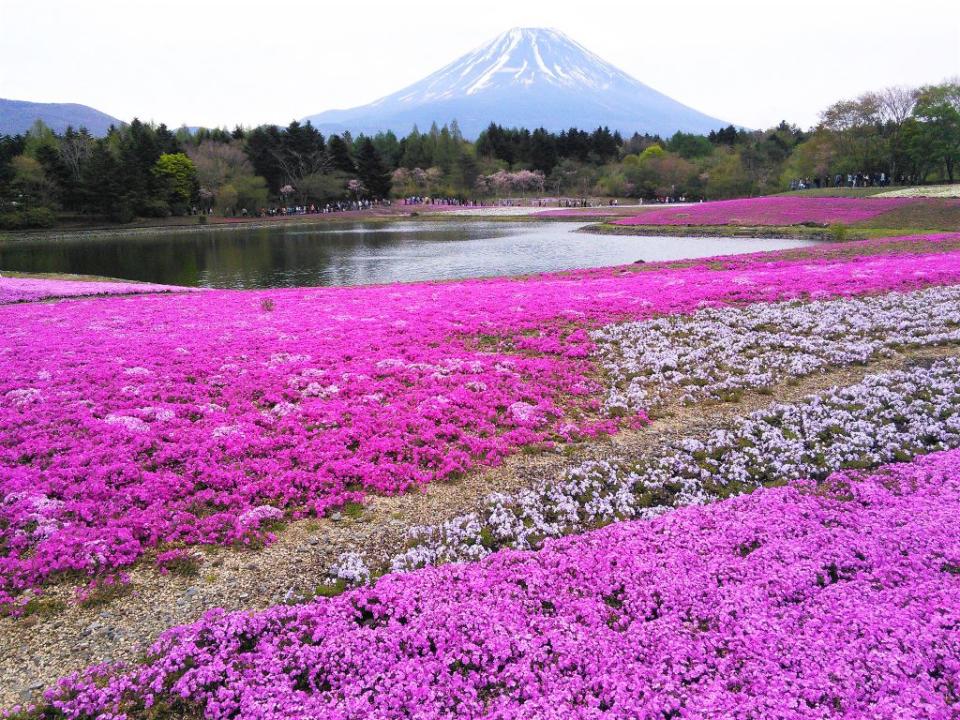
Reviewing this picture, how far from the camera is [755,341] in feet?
59.6

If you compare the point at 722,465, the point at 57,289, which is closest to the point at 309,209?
the point at 57,289

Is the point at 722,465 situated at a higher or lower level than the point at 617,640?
higher

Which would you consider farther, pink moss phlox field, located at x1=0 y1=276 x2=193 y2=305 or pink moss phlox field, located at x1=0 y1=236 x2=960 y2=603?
pink moss phlox field, located at x1=0 y1=276 x2=193 y2=305

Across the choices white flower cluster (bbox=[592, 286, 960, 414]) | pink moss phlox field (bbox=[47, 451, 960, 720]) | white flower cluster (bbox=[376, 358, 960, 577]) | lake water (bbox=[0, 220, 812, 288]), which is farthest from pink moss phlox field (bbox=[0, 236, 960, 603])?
lake water (bbox=[0, 220, 812, 288])

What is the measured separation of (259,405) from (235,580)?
6.38 meters

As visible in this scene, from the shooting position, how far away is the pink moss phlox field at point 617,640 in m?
5.30

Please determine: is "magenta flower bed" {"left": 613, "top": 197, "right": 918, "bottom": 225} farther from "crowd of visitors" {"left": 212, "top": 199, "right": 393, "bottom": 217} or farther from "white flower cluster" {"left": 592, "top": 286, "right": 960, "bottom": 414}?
"crowd of visitors" {"left": 212, "top": 199, "right": 393, "bottom": 217}

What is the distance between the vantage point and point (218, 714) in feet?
18.3

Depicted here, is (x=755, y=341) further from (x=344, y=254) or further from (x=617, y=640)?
(x=344, y=254)

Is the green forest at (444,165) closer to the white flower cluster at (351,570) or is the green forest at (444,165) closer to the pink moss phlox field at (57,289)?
the pink moss phlox field at (57,289)

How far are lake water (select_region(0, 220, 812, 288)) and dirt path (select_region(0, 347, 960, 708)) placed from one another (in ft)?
105

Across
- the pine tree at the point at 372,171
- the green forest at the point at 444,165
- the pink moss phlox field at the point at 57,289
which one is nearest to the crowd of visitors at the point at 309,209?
the green forest at the point at 444,165

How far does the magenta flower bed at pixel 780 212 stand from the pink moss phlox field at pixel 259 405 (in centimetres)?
4194

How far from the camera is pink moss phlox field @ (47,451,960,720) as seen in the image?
5305 mm
